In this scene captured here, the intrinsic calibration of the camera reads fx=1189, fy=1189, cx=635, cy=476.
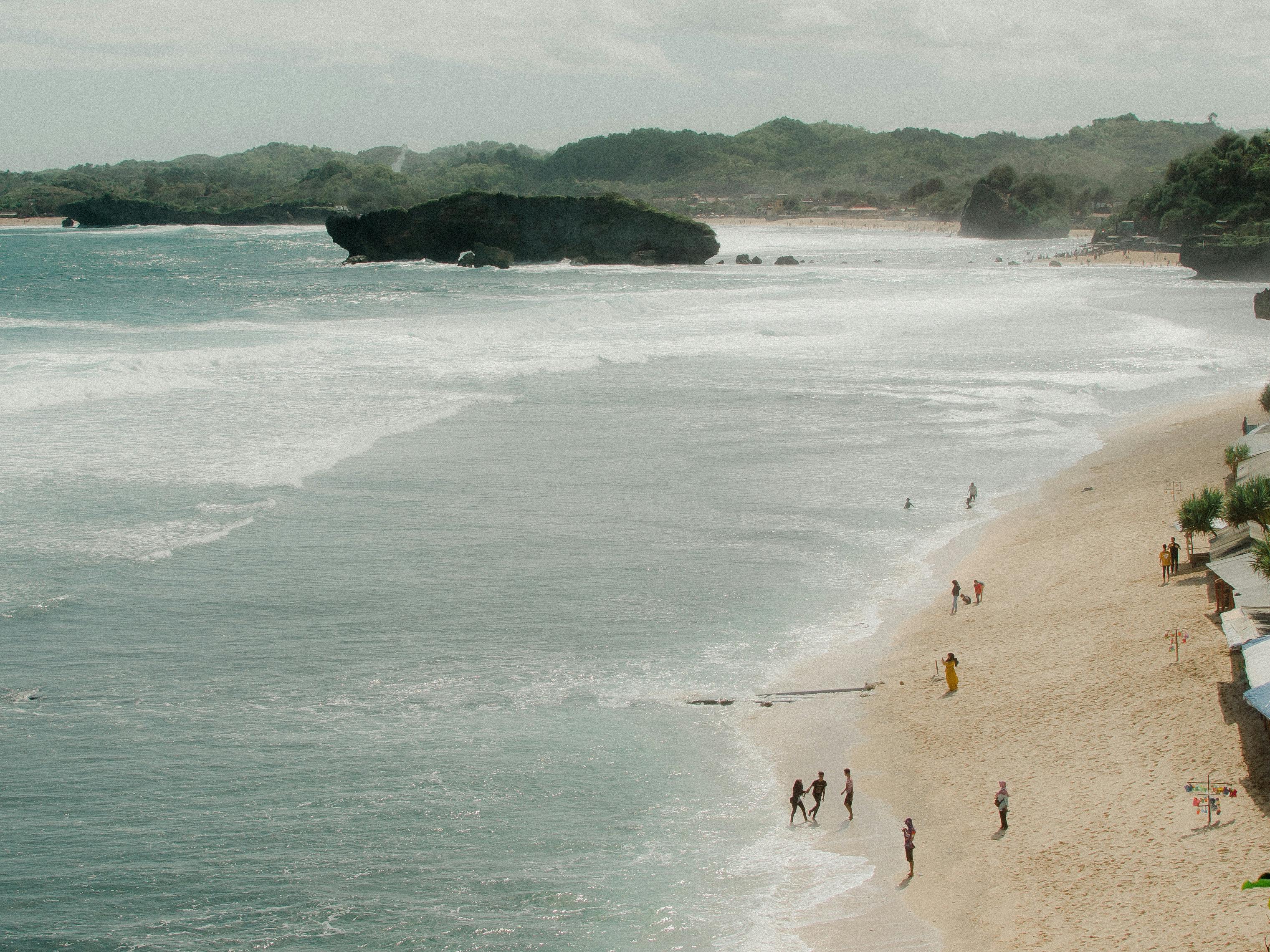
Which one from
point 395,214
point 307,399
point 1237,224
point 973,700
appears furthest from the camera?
point 395,214

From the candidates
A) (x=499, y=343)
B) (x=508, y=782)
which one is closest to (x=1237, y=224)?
(x=499, y=343)

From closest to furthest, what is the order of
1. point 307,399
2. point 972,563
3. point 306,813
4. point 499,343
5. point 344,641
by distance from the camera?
point 306,813 < point 344,641 < point 972,563 < point 307,399 < point 499,343

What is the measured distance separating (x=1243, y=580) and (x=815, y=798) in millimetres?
7747

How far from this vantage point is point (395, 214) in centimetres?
11125

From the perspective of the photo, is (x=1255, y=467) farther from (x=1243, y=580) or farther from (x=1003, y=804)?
(x=1003, y=804)

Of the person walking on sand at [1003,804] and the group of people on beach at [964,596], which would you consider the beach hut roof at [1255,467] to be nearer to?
the group of people on beach at [964,596]

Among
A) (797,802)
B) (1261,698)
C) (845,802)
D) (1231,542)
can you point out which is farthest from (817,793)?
(1231,542)

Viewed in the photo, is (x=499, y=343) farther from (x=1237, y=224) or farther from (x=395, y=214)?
(x=1237, y=224)

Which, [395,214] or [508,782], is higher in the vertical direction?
[395,214]

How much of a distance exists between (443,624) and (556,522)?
6.25 m

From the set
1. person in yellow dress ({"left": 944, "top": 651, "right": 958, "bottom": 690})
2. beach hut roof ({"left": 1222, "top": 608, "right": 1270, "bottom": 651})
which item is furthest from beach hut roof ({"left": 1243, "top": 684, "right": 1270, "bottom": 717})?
person in yellow dress ({"left": 944, "top": 651, "right": 958, "bottom": 690})

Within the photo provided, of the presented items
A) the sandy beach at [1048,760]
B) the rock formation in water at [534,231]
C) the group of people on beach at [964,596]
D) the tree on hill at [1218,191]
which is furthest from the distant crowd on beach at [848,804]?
the rock formation in water at [534,231]

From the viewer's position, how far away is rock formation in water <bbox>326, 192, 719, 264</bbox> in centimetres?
11012

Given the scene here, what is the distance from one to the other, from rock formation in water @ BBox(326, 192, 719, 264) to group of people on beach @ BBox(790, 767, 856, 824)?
9861 cm
